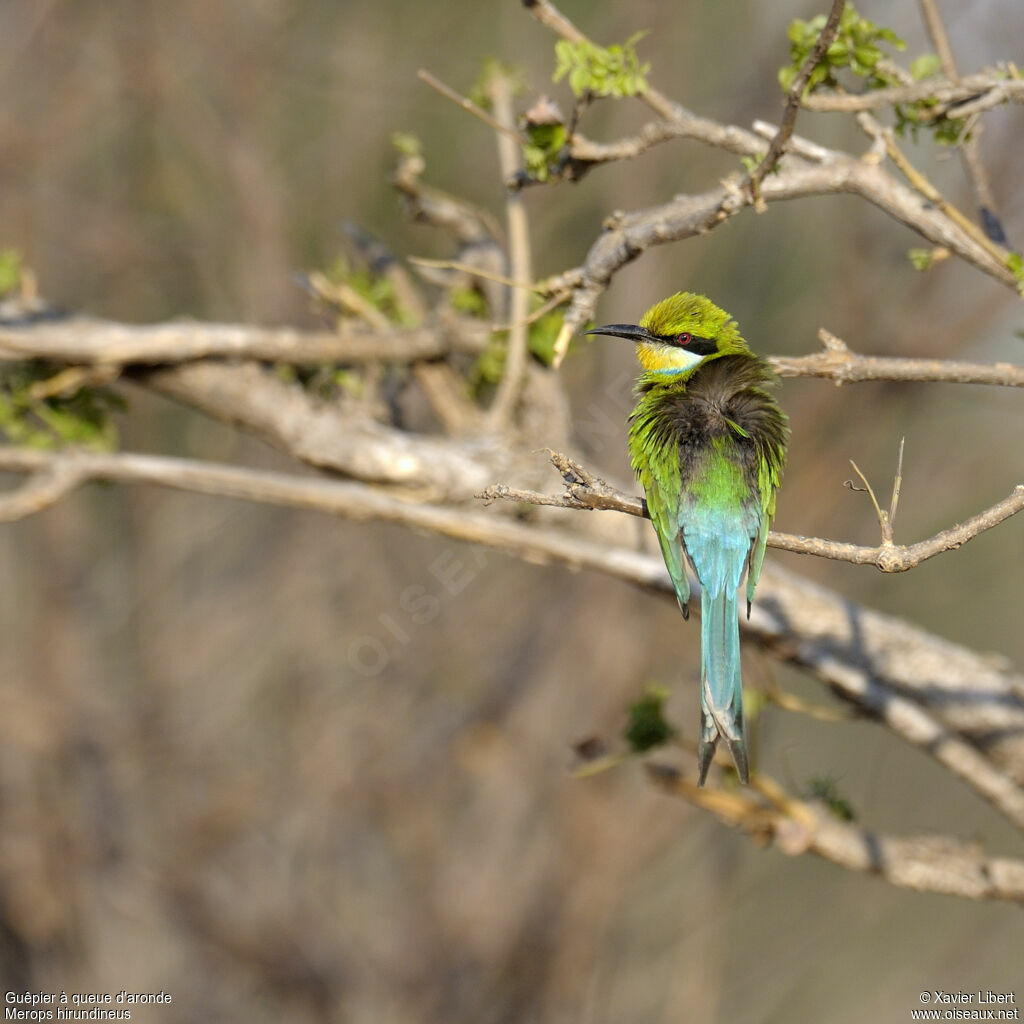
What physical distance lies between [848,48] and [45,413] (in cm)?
219

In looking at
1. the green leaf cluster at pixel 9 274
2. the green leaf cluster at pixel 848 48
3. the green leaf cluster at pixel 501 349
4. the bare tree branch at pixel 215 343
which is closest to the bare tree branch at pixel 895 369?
the green leaf cluster at pixel 848 48

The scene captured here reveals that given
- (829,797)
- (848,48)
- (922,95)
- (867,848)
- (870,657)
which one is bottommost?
(867,848)

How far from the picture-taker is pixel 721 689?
2.01 meters

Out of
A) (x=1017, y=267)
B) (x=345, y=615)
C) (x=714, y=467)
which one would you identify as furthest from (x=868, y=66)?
(x=345, y=615)

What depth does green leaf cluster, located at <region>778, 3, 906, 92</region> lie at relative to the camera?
2.14 meters

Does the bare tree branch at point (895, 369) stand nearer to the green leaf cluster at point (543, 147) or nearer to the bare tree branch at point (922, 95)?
the bare tree branch at point (922, 95)

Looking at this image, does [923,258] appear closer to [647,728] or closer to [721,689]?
[721,689]

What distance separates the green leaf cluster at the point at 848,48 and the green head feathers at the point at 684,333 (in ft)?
1.57

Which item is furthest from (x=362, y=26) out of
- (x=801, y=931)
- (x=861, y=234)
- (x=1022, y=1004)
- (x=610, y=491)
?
(x=1022, y=1004)

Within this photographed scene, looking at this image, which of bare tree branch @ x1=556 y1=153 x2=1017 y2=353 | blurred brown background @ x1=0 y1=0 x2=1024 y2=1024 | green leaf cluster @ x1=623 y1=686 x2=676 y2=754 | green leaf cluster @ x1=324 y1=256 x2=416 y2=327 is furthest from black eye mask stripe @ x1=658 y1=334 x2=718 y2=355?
blurred brown background @ x1=0 y1=0 x2=1024 y2=1024

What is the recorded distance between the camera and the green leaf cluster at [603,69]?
214 centimetres

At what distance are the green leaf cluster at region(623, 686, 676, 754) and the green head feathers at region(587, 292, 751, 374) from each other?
2.61ft

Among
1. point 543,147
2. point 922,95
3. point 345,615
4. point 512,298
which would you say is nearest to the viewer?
point 922,95

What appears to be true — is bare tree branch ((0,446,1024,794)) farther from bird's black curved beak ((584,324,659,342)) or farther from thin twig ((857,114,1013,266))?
thin twig ((857,114,1013,266))
